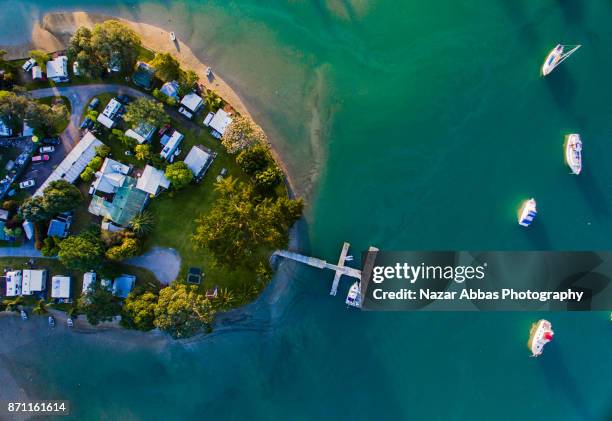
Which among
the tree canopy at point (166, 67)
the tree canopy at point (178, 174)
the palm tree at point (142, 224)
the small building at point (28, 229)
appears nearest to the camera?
the tree canopy at point (178, 174)

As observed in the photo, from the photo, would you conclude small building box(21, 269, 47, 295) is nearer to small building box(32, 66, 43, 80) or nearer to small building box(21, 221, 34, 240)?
small building box(21, 221, 34, 240)

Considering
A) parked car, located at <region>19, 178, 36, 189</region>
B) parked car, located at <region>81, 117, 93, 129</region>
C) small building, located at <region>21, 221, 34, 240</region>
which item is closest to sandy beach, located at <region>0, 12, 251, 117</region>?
parked car, located at <region>81, 117, 93, 129</region>

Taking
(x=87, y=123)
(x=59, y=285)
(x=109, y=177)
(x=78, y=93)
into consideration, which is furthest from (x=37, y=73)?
(x=59, y=285)

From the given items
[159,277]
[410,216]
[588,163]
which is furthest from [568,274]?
[159,277]

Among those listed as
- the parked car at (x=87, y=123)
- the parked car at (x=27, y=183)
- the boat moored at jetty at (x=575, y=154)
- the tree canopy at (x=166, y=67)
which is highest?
the boat moored at jetty at (x=575, y=154)

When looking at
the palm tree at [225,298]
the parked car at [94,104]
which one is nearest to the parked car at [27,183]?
the parked car at [94,104]

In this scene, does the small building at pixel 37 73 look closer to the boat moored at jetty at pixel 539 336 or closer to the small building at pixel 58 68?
the small building at pixel 58 68

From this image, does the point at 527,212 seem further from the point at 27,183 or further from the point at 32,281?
the point at 27,183
